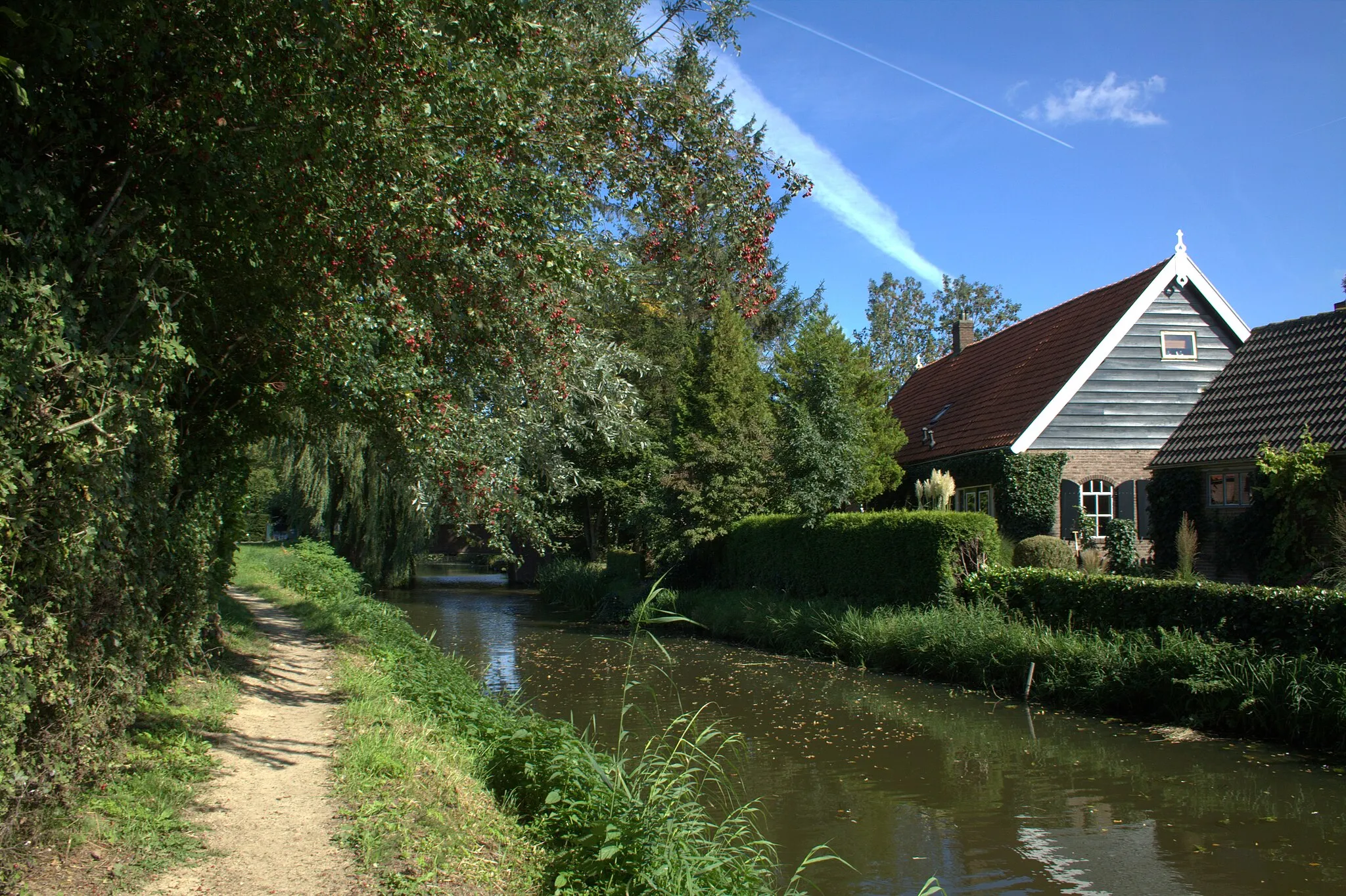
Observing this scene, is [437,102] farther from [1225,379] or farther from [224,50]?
[1225,379]

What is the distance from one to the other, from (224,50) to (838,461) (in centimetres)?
Answer: 1679

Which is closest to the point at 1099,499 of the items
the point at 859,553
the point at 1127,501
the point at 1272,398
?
the point at 1127,501

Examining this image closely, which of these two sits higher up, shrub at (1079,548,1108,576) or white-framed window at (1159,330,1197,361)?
white-framed window at (1159,330,1197,361)

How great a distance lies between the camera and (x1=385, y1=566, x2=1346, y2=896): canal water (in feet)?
22.7

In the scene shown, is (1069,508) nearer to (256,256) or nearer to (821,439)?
(821,439)

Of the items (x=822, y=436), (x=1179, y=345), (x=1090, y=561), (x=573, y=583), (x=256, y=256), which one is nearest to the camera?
(x=256, y=256)

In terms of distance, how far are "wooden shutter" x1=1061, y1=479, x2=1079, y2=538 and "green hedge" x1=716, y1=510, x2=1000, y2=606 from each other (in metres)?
4.97

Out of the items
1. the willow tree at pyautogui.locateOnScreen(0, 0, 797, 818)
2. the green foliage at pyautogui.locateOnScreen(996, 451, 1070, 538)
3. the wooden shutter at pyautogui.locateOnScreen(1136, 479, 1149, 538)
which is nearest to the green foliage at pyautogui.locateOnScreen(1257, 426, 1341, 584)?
the wooden shutter at pyautogui.locateOnScreen(1136, 479, 1149, 538)

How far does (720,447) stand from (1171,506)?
423 inches

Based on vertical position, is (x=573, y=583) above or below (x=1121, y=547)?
below

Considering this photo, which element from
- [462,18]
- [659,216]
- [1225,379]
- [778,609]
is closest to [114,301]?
[462,18]

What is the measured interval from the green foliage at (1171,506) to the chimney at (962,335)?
11.8 m

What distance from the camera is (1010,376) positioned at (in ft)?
82.1

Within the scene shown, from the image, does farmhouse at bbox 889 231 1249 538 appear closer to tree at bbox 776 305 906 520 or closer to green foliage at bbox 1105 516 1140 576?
green foliage at bbox 1105 516 1140 576
